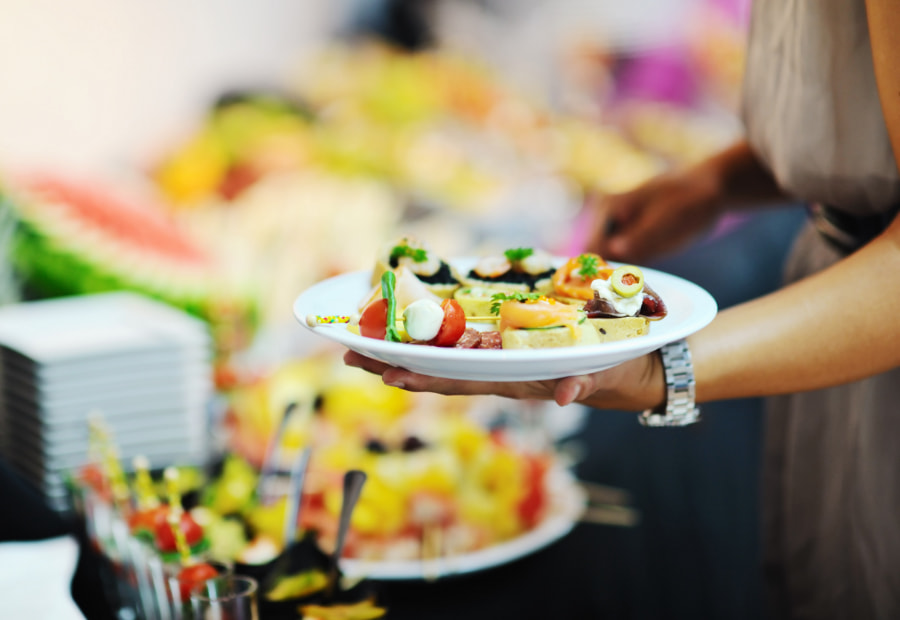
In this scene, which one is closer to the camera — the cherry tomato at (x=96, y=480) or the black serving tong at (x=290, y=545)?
the black serving tong at (x=290, y=545)

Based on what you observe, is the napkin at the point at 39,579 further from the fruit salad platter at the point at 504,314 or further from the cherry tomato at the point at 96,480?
the fruit salad platter at the point at 504,314

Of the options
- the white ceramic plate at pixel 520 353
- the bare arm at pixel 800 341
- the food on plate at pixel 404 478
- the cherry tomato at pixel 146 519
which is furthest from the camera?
the food on plate at pixel 404 478

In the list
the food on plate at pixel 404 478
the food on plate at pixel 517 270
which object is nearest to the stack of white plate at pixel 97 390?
the food on plate at pixel 404 478

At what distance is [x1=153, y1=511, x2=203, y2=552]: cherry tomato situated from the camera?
41.7 inches

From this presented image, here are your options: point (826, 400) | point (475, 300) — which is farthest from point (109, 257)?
point (826, 400)

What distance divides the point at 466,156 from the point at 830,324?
2403 millimetres

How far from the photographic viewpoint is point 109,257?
211cm

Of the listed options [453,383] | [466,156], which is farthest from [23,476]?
[466,156]

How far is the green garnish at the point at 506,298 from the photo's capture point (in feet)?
3.05

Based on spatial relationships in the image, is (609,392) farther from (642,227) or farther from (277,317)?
(277,317)

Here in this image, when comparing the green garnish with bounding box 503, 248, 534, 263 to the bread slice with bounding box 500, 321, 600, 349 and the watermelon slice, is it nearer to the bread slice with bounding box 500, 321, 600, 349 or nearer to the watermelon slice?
the bread slice with bounding box 500, 321, 600, 349

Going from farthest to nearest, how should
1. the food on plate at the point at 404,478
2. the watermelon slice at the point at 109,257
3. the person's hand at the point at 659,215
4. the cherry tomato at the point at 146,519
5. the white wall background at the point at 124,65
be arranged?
the white wall background at the point at 124,65 → the watermelon slice at the point at 109,257 → the person's hand at the point at 659,215 → the food on plate at the point at 404,478 → the cherry tomato at the point at 146,519

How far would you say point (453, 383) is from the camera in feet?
2.91

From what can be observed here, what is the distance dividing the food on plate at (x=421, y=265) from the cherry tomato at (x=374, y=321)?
8.9 inches
